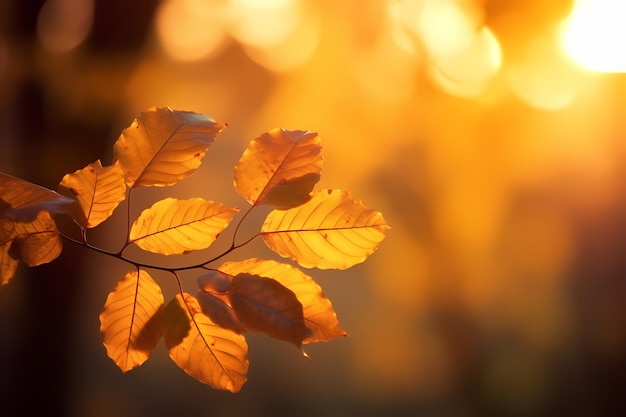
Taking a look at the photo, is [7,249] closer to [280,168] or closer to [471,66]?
[280,168]

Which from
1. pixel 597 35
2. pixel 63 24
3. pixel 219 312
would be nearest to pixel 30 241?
pixel 219 312

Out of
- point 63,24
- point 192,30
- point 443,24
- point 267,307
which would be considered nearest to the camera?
point 267,307

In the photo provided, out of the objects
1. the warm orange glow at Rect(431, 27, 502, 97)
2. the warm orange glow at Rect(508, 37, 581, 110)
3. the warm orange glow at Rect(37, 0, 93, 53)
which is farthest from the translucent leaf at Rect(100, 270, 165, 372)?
the warm orange glow at Rect(508, 37, 581, 110)

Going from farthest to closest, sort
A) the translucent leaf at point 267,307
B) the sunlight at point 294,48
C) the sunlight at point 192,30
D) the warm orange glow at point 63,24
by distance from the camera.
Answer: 1. the sunlight at point 294,48
2. the sunlight at point 192,30
3. the warm orange glow at point 63,24
4. the translucent leaf at point 267,307

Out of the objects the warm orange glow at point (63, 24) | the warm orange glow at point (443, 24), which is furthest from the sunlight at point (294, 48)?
the warm orange glow at point (63, 24)

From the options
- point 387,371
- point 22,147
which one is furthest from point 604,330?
point 22,147

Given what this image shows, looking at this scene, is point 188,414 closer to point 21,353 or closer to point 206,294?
point 21,353

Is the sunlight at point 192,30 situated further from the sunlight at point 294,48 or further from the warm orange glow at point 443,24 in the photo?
the warm orange glow at point 443,24
